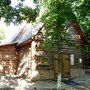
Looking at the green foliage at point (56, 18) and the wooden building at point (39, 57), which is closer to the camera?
the green foliage at point (56, 18)

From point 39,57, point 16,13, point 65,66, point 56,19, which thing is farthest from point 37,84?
point 16,13

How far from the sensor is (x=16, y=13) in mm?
25578

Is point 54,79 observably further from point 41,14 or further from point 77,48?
point 41,14

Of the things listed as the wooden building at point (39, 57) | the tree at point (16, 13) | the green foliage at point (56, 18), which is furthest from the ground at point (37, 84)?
the tree at point (16, 13)

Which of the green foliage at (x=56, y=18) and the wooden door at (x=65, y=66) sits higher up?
the green foliage at (x=56, y=18)

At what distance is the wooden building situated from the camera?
82.7 feet

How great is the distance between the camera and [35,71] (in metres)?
24.8

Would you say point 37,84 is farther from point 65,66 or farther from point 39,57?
point 65,66

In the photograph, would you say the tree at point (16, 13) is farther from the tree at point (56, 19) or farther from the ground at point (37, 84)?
the ground at point (37, 84)

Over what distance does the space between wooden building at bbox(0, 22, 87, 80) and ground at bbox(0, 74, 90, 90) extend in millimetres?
1049

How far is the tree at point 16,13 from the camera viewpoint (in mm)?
24578


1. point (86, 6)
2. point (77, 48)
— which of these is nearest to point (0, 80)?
point (77, 48)

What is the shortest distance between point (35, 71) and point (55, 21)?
→ 6261mm

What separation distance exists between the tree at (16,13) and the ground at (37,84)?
5784 mm
